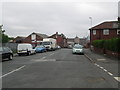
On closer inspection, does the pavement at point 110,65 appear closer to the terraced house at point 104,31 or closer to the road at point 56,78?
the road at point 56,78

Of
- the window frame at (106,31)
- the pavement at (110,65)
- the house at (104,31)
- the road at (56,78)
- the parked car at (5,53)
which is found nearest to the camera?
the road at (56,78)

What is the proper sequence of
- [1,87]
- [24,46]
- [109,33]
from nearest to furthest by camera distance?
[1,87] → [24,46] → [109,33]

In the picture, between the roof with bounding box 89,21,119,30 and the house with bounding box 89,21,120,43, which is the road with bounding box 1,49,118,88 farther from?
the roof with bounding box 89,21,119,30

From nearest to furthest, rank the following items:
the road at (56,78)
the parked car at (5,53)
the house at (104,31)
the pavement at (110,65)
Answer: the road at (56,78) < the pavement at (110,65) < the parked car at (5,53) < the house at (104,31)

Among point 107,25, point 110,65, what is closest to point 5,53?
point 110,65

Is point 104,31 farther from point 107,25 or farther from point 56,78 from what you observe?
point 56,78

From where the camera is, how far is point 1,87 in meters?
7.64

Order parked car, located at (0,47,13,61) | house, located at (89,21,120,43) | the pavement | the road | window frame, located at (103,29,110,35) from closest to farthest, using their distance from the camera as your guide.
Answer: the road
the pavement
parked car, located at (0,47,13,61)
house, located at (89,21,120,43)
window frame, located at (103,29,110,35)

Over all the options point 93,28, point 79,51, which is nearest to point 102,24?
point 93,28

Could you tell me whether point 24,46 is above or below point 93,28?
below

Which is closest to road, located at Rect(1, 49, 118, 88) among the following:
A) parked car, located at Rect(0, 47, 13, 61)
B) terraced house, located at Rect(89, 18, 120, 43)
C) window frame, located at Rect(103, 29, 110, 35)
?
parked car, located at Rect(0, 47, 13, 61)

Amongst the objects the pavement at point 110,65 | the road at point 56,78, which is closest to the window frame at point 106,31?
the pavement at point 110,65

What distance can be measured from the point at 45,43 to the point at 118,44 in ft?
96.2

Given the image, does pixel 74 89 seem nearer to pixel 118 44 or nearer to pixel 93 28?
pixel 118 44
